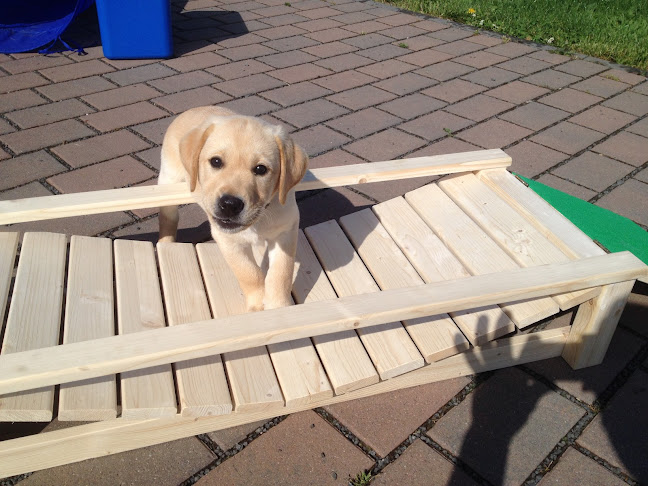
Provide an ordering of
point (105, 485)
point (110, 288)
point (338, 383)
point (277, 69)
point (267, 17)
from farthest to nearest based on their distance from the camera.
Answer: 1. point (267, 17)
2. point (277, 69)
3. point (110, 288)
4. point (338, 383)
5. point (105, 485)

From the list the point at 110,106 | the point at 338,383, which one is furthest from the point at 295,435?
the point at 110,106

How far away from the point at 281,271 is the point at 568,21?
620 centimetres

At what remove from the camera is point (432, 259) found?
296 cm

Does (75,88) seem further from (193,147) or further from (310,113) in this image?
(193,147)

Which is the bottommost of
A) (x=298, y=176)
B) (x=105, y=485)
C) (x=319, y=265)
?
(x=105, y=485)

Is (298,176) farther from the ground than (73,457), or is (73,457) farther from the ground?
(298,176)

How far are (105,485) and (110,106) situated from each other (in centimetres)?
356

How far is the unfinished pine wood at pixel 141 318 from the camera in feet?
6.81

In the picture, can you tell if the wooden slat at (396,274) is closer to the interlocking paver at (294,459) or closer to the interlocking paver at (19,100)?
the interlocking paver at (294,459)

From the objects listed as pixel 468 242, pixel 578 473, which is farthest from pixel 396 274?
pixel 578 473

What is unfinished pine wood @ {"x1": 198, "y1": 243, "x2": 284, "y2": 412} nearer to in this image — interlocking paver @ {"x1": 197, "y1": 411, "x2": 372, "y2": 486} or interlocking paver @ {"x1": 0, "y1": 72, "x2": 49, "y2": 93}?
interlocking paver @ {"x1": 197, "y1": 411, "x2": 372, "y2": 486}

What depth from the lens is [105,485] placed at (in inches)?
83.6

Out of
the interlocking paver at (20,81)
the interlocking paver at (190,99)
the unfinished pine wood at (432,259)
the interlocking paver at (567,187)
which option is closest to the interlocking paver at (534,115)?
the interlocking paver at (567,187)

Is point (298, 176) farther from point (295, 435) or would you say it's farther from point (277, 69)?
point (277, 69)
